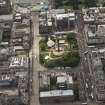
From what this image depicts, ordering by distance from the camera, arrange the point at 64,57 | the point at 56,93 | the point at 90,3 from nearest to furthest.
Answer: the point at 56,93 → the point at 64,57 → the point at 90,3

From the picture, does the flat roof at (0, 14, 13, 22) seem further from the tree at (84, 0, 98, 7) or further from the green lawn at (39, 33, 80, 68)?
the tree at (84, 0, 98, 7)

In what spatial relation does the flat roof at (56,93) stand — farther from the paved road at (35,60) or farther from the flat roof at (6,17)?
the flat roof at (6,17)

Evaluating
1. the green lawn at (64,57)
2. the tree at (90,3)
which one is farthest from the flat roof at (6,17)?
the tree at (90,3)

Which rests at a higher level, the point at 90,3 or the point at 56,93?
the point at 90,3

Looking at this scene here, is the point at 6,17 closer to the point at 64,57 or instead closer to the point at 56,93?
the point at 64,57

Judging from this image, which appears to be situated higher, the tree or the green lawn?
the tree

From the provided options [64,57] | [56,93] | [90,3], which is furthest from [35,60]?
[90,3]

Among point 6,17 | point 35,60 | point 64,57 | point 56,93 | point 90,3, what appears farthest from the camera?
point 90,3

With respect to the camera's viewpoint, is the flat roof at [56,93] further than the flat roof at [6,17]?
No

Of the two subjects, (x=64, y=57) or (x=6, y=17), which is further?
(x=6, y=17)

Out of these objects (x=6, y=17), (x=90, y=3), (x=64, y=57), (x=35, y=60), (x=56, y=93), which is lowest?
(x=56, y=93)

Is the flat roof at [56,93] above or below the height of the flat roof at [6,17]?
below

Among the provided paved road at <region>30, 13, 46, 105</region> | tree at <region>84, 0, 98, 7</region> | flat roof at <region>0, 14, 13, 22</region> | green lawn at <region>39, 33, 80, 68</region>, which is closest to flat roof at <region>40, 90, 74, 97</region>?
paved road at <region>30, 13, 46, 105</region>
